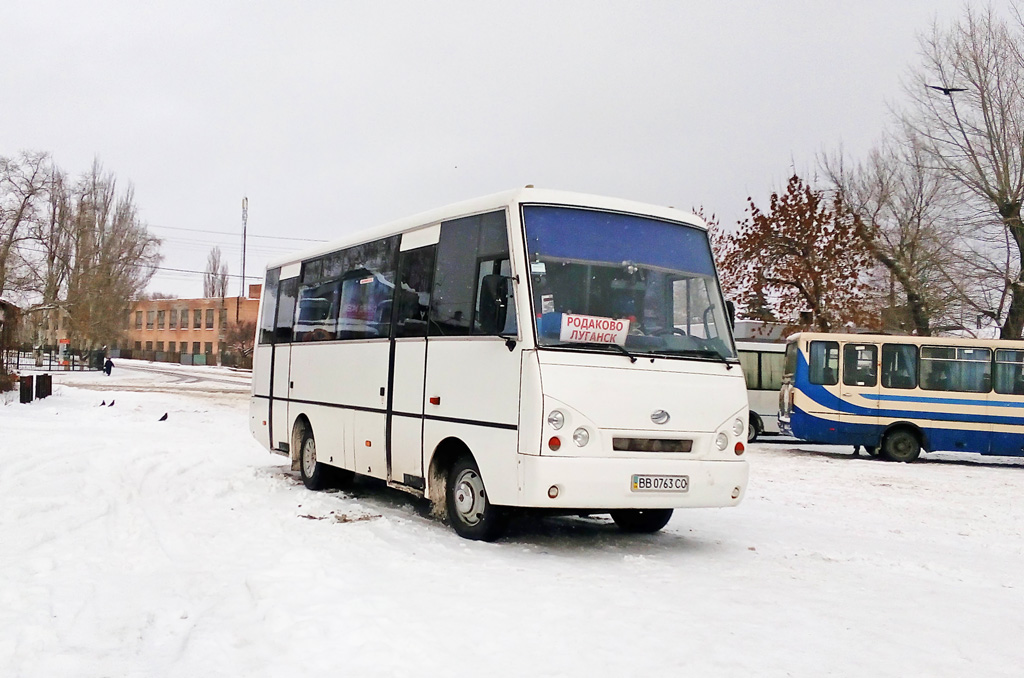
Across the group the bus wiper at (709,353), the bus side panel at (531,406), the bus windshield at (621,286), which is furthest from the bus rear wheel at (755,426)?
the bus side panel at (531,406)

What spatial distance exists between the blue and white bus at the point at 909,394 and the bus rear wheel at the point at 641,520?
15257 millimetres

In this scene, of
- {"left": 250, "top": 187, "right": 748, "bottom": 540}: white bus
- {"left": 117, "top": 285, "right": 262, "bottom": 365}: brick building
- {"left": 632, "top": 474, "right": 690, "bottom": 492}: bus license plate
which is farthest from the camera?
{"left": 117, "top": 285, "right": 262, "bottom": 365}: brick building

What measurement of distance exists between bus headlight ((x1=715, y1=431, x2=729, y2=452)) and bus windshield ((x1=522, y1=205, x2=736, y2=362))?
28.3 inches

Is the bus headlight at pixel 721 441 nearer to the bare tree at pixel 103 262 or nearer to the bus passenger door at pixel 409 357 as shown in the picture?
the bus passenger door at pixel 409 357

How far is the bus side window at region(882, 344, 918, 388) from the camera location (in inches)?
931

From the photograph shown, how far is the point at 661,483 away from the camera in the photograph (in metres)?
8.36

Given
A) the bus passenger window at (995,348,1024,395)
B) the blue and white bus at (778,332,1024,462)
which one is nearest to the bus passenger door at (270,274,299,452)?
the blue and white bus at (778,332,1024,462)

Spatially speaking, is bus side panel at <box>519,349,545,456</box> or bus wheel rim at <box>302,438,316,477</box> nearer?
bus side panel at <box>519,349,545,456</box>

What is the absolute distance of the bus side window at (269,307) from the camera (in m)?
15.0

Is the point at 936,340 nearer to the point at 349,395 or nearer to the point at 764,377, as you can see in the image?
the point at 764,377

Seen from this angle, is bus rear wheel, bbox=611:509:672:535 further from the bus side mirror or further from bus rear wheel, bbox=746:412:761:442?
bus rear wheel, bbox=746:412:761:442

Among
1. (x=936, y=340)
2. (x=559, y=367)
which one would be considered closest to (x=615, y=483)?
(x=559, y=367)

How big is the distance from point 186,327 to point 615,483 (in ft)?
365

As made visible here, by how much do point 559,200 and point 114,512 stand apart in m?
5.37
